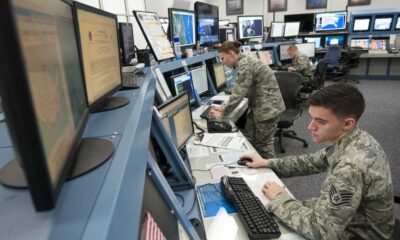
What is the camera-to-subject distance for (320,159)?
1.39 m

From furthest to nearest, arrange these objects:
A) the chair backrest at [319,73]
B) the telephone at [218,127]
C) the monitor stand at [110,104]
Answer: the chair backrest at [319,73], the telephone at [218,127], the monitor stand at [110,104]

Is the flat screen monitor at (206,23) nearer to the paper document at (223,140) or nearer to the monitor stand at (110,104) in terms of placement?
the paper document at (223,140)

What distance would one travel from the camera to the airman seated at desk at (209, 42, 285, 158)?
8.07 feet

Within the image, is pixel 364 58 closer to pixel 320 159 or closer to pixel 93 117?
pixel 320 159

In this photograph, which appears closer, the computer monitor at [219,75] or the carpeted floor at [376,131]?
the carpeted floor at [376,131]

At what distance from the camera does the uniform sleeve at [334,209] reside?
0.98 metres

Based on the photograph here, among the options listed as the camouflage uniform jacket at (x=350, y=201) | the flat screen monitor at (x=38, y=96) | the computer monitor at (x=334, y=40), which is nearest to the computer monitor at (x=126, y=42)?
the camouflage uniform jacket at (x=350, y=201)

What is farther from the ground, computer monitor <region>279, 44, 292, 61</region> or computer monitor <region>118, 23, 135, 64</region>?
computer monitor <region>118, 23, 135, 64</region>

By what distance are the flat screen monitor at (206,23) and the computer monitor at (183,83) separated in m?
0.74

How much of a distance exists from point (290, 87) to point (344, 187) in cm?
252

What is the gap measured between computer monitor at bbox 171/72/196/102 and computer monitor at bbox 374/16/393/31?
665cm

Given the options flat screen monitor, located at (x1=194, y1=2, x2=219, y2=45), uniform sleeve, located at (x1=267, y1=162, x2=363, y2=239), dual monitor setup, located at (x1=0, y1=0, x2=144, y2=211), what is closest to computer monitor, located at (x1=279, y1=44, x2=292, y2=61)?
flat screen monitor, located at (x1=194, y1=2, x2=219, y2=45)

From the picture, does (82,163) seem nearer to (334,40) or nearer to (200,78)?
(200,78)

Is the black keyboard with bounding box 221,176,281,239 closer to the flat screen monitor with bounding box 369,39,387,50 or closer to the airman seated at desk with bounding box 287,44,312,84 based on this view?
the airman seated at desk with bounding box 287,44,312,84
